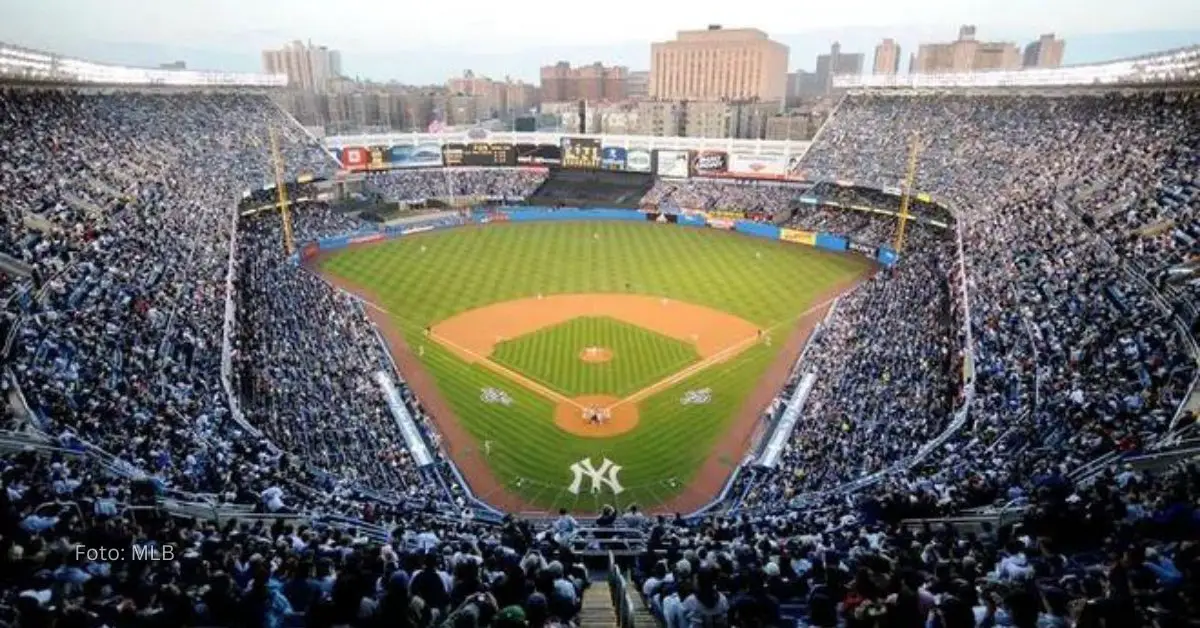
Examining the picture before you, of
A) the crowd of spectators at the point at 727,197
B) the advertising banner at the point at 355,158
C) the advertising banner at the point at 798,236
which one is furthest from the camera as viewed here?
the advertising banner at the point at 355,158

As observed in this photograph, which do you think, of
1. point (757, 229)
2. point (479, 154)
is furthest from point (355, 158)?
point (757, 229)

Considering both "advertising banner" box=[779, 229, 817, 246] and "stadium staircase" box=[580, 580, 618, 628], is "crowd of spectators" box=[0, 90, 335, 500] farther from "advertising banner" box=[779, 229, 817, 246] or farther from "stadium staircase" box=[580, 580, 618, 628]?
"advertising banner" box=[779, 229, 817, 246]

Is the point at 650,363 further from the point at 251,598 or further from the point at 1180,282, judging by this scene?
the point at 251,598

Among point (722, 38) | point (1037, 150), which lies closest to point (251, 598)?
point (1037, 150)

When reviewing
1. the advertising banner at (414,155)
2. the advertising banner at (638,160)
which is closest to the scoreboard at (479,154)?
the advertising banner at (414,155)

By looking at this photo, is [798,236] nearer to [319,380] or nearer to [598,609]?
[319,380]

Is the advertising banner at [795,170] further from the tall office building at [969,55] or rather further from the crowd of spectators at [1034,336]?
the tall office building at [969,55]

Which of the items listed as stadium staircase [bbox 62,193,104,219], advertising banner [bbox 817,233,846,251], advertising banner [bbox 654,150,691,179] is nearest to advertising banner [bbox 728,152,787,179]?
advertising banner [bbox 654,150,691,179]
